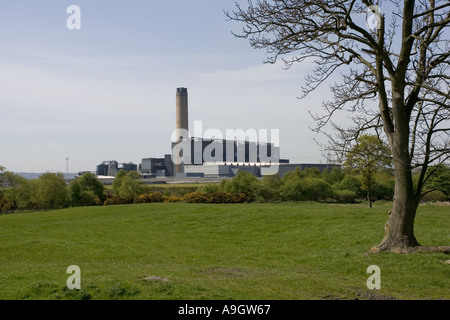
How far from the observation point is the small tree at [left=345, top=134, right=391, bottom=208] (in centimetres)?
1308

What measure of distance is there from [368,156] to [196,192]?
31512 millimetres

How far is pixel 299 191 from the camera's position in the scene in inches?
1601

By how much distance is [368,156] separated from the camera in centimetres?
1371

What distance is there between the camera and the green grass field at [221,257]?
26.9 ft

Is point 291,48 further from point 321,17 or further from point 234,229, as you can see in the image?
point 234,229

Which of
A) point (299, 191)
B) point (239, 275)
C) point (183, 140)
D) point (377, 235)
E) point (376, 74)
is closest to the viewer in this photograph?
point (239, 275)

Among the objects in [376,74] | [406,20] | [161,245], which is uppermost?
[406,20]

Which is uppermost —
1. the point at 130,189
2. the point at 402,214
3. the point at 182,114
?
the point at 182,114

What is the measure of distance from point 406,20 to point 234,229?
13587 millimetres

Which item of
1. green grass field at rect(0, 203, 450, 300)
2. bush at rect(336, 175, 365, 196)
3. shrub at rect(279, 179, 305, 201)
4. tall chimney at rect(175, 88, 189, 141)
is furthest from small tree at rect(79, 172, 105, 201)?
tall chimney at rect(175, 88, 189, 141)

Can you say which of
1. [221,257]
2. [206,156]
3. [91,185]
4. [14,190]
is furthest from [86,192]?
[206,156]

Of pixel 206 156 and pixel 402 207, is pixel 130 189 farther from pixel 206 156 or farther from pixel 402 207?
pixel 206 156
